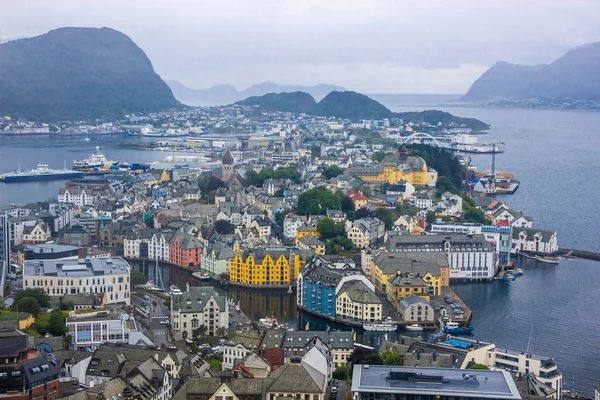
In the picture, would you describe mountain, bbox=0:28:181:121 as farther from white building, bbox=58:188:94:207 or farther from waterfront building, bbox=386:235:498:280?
waterfront building, bbox=386:235:498:280

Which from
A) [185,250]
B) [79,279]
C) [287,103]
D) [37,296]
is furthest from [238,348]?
[287,103]

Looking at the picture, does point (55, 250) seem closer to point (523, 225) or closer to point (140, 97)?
point (523, 225)

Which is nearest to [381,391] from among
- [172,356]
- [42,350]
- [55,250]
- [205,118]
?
[172,356]

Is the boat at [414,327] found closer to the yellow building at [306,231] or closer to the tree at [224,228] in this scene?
the yellow building at [306,231]

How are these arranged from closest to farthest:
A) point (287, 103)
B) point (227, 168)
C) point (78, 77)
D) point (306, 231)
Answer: point (306, 231), point (227, 168), point (287, 103), point (78, 77)

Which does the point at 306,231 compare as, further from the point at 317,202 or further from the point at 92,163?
the point at 92,163

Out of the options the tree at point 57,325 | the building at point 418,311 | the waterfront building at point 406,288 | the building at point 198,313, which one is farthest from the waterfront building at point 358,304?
the tree at point 57,325
